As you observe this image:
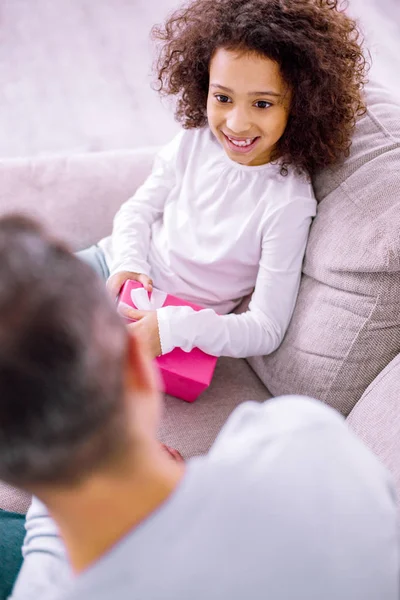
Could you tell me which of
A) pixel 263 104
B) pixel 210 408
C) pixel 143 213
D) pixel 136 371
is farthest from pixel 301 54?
pixel 136 371

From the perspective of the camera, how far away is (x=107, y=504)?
0.59 metres

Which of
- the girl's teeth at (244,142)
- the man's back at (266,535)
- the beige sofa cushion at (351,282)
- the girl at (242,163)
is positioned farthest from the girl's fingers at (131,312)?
the man's back at (266,535)

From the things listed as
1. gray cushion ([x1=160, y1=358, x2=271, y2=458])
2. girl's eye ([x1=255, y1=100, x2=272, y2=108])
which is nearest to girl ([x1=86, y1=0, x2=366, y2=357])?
girl's eye ([x1=255, y1=100, x2=272, y2=108])

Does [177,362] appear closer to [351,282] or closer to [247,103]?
[351,282]

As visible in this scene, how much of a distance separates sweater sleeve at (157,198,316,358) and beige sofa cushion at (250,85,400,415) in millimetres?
36

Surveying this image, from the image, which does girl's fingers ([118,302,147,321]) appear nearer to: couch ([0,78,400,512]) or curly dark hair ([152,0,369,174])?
couch ([0,78,400,512])

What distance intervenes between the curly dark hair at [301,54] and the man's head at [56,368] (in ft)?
2.97

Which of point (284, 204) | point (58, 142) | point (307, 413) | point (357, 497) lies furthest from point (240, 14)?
point (58, 142)

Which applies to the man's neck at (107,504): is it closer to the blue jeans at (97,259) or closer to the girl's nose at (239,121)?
the girl's nose at (239,121)

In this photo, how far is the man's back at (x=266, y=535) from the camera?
1.86ft

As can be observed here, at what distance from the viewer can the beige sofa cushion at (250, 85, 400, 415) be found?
1.30 meters

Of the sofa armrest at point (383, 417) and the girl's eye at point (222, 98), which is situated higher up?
the girl's eye at point (222, 98)

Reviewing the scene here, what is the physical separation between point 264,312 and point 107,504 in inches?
34.2

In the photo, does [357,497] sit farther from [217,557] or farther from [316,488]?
[217,557]
